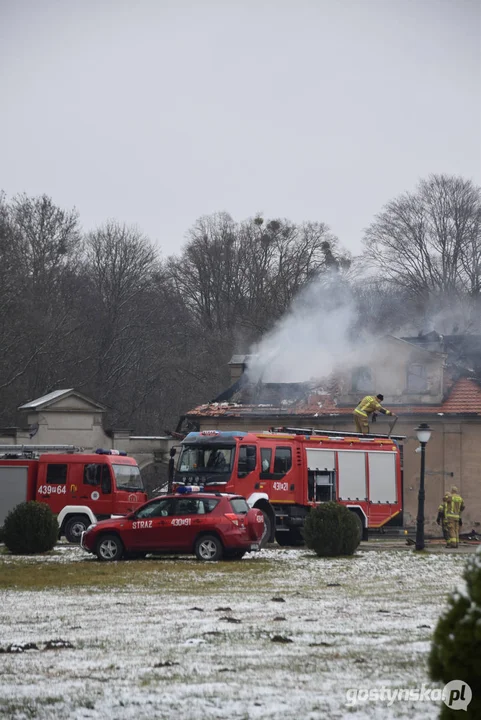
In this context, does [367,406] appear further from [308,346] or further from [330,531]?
[308,346]

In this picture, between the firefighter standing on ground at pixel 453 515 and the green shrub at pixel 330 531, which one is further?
the firefighter standing on ground at pixel 453 515

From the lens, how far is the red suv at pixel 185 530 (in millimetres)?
22562

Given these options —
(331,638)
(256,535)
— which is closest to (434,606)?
(331,638)

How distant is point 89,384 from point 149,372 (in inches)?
207

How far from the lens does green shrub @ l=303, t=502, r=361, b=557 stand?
77.7 ft

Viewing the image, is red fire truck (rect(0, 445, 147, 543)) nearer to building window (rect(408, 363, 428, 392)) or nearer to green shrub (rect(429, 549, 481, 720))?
building window (rect(408, 363, 428, 392))

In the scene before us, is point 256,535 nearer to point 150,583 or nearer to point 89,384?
point 150,583

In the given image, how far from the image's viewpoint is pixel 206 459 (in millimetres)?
28547

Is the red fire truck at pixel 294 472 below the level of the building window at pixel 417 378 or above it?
below

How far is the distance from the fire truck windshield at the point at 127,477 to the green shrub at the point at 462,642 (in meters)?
27.2

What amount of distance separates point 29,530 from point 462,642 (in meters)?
20.3

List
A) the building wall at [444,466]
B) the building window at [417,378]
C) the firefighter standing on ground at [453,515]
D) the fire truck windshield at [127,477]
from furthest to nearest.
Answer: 1. the building window at [417,378]
2. the building wall at [444,466]
3. the fire truck windshield at [127,477]
4. the firefighter standing on ground at [453,515]

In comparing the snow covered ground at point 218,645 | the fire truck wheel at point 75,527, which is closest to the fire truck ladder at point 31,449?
Result: the fire truck wheel at point 75,527

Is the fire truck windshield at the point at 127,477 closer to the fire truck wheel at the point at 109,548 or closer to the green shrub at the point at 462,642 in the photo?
the fire truck wheel at the point at 109,548
